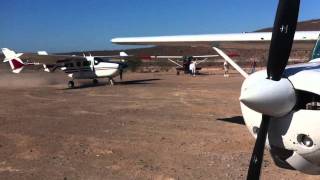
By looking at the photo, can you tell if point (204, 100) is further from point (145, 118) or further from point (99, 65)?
point (99, 65)

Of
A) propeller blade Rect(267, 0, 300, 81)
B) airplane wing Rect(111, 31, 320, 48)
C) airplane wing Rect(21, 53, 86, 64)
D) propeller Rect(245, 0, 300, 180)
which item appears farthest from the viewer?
airplane wing Rect(21, 53, 86, 64)

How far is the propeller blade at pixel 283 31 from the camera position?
191 inches

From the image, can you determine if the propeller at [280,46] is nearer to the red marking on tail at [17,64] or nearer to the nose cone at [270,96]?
the nose cone at [270,96]

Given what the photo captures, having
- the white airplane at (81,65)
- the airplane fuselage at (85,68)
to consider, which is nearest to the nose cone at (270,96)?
the white airplane at (81,65)

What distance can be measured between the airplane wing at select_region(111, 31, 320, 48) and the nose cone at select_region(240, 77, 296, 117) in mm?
4795

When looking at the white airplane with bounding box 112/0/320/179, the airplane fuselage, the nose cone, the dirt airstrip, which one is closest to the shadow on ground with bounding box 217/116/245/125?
the dirt airstrip

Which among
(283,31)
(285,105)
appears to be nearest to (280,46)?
(283,31)

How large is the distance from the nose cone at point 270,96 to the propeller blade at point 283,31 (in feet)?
0.85

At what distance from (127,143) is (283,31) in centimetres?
524

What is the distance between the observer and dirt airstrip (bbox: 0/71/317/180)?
7.45 meters

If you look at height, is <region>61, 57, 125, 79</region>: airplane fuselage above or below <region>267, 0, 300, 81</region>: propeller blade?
below

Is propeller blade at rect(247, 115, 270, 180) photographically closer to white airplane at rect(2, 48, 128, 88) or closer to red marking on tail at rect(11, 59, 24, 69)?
white airplane at rect(2, 48, 128, 88)

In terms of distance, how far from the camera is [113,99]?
18641 millimetres

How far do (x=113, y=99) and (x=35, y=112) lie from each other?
4.31 metres
